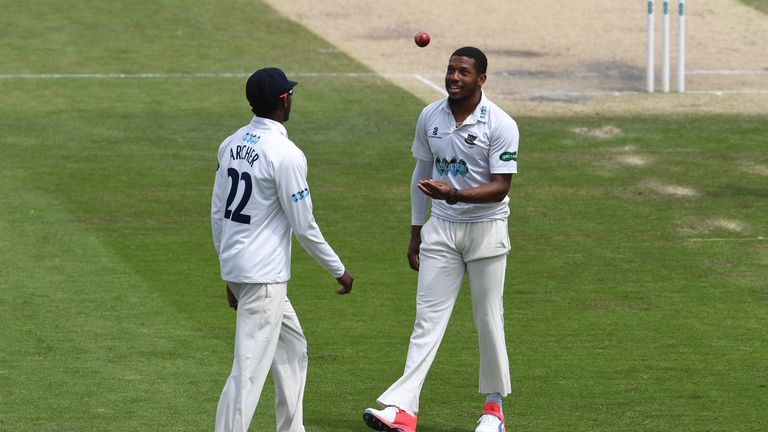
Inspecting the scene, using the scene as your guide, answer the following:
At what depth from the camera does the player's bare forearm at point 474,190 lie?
28.5 feet

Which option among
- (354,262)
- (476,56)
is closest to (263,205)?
(476,56)

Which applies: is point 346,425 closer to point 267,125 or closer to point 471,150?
point 471,150

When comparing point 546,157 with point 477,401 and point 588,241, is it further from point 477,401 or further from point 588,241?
point 477,401

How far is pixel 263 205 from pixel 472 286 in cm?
175

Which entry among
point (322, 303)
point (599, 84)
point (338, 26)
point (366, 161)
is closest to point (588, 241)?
point (322, 303)

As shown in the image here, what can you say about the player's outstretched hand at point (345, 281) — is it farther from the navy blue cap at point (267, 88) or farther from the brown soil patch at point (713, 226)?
the brown soil patch at point (713, 226)

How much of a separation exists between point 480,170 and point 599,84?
16.1 m

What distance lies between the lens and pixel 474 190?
8922 millimetres

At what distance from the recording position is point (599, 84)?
979 inches

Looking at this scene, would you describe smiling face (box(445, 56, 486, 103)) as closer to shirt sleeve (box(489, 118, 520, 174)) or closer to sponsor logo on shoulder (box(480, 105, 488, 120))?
sponsor logo on shoulder (box(480, 105, 488, 120))

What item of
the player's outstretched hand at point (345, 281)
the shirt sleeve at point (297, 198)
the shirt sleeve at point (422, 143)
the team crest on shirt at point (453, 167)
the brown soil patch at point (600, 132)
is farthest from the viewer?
the brown soil patch at point (600, 132)

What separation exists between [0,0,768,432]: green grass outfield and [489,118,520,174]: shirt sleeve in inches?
63.0

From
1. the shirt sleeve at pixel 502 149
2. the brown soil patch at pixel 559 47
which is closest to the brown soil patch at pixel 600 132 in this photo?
the brown soil patch at pixel 559 47

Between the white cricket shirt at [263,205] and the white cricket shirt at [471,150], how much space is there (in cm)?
127
